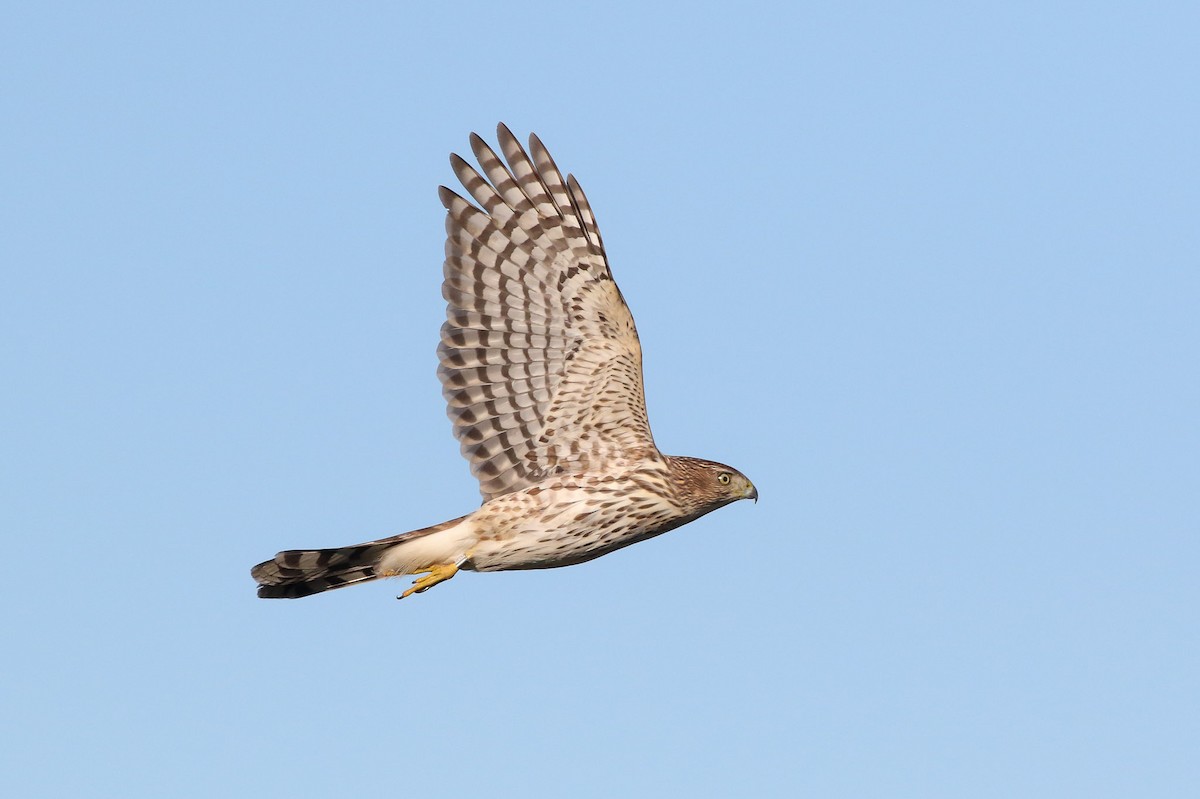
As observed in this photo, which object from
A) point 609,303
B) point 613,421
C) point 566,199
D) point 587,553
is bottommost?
point 587,553

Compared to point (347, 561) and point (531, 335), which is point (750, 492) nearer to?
point (531, 335)

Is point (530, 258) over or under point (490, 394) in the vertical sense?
over

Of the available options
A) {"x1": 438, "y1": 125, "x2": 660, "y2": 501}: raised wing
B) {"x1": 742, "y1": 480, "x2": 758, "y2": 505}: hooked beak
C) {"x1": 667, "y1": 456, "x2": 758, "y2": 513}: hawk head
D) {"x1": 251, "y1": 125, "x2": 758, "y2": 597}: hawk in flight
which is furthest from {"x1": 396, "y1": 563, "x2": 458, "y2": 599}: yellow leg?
{"x1": 742, "y1": 480, "x2": 758, "y2": 505}: hooked beak

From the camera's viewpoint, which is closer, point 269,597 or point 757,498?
point 269,597

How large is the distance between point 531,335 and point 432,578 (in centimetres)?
192

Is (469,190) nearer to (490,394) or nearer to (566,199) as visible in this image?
(566,199)

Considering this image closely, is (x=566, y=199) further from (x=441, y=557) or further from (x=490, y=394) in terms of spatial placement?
(x=441, y=557)

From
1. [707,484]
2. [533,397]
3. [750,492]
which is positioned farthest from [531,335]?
[750,492]

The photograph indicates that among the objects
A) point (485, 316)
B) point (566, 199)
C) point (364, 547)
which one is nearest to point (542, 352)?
point (485, 316)

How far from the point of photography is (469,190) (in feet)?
35.0

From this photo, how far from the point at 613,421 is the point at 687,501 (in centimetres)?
80

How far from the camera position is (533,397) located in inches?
423

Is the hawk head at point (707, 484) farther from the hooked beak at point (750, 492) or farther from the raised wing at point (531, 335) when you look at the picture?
the raised wing at point (531, 335)

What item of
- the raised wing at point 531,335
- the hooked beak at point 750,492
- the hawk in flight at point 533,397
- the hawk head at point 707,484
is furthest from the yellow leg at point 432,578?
the hooked beak at point 750,492
